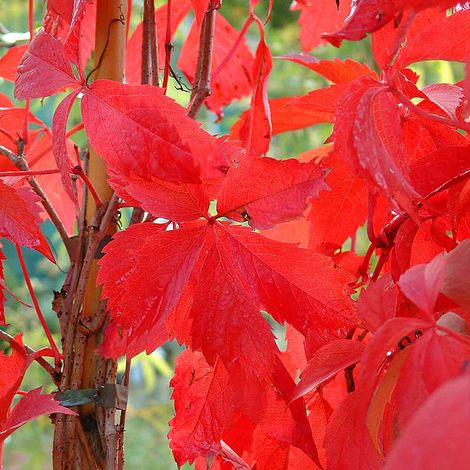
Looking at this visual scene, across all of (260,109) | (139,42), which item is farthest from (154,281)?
(139,42)

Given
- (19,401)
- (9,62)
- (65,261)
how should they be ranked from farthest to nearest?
(65,261) → (9,62) → (19,401)

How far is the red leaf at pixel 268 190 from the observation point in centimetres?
30

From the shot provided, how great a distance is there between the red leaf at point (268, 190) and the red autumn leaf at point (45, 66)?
9 cm

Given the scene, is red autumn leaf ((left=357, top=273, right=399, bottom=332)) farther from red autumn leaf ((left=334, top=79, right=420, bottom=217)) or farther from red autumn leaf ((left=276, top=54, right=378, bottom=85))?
red autumn leaf ((left=276, top=54, right=378, bottom=85))

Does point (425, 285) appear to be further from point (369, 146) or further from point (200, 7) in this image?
point (200, 7)

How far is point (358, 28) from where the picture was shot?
232mm

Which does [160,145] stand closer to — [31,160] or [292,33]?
[31,160]

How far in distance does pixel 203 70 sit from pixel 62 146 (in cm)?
12

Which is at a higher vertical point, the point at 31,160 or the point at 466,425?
the point at 31,160

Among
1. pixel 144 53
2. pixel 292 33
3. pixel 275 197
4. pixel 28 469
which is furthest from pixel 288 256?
pixel 292 33

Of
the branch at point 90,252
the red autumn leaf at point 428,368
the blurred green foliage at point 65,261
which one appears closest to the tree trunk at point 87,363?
the branch at point 90,252

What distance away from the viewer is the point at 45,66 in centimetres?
33

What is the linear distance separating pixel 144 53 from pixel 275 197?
6.4 inches

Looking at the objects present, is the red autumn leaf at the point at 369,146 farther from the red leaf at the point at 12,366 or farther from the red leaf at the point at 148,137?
the red leaf at the point at 12,366
